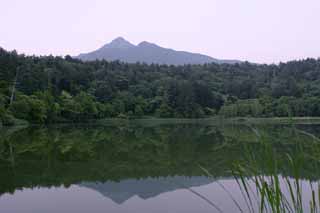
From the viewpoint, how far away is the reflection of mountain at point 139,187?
7414 mm

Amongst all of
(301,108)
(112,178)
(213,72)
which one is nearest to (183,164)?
(112,178)

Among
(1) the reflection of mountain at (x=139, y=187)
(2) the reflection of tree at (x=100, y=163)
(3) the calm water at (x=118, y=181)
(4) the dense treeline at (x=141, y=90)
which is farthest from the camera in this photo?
(4) the dense treeline at (x=141, y=90)

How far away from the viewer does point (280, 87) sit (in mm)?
56156

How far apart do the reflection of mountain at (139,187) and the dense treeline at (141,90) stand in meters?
25.0

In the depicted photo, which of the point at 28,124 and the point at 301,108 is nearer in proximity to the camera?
the point at 28,124

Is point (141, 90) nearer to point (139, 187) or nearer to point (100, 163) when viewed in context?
point (100, 163)

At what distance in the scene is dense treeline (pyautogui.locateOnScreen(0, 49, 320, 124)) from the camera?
39688mm

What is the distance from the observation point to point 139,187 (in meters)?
8.16

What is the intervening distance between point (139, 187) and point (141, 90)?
160 feet

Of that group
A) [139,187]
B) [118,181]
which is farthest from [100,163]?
[139,187]

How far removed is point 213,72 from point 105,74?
23.7m

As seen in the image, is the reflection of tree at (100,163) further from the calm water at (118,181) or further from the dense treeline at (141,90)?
the dense treeline at (141,90)

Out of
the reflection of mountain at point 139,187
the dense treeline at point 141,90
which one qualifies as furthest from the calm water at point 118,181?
the dense treeline at point 141,90

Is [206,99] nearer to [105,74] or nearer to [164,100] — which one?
[164,100]
